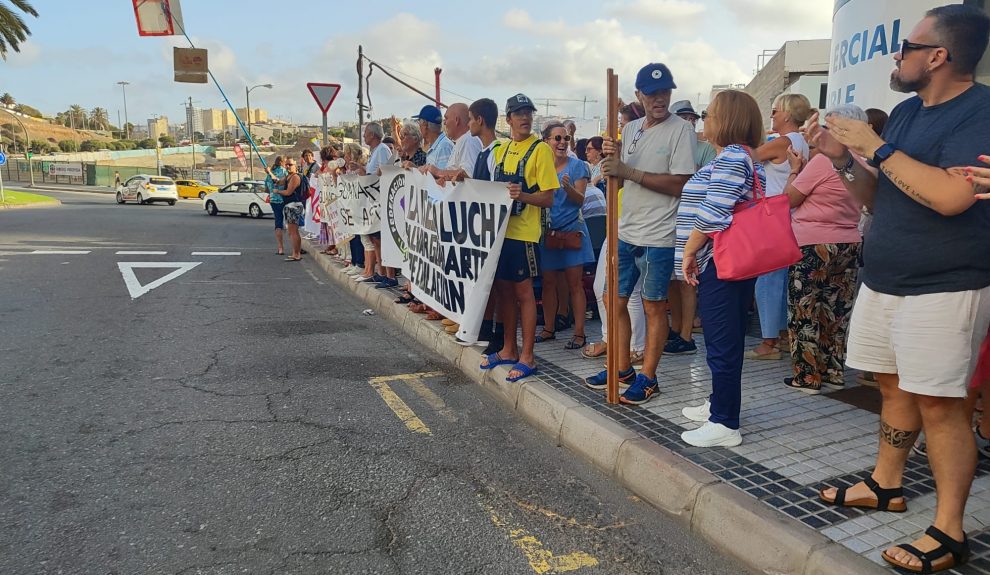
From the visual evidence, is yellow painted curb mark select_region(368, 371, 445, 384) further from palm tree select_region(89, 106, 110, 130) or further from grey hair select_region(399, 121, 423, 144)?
palm tree select_region(89, 106, 110, 130)

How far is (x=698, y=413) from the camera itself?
398 centimetres

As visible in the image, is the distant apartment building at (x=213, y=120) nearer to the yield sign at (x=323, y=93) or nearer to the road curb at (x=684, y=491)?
the yield sign at (x=323, y=93)

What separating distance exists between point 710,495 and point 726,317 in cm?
98

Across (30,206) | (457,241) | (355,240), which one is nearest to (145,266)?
(355,240)

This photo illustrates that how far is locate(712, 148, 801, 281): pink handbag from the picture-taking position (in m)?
3.37

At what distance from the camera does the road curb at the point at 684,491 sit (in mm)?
2598

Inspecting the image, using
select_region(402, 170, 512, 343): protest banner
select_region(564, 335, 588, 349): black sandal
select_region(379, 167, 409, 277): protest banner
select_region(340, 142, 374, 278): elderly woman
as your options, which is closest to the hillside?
select_region(340, 142, 374, 278): elderly woman

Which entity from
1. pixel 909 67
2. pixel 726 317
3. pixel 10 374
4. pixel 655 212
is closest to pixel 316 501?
pixel 726 317

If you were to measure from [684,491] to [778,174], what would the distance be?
3.15 m

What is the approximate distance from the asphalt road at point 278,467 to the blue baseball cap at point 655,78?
2284mm

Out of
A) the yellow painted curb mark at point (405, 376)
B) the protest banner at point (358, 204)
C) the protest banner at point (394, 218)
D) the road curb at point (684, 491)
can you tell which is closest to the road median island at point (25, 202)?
the protest banner at point (358, 204)

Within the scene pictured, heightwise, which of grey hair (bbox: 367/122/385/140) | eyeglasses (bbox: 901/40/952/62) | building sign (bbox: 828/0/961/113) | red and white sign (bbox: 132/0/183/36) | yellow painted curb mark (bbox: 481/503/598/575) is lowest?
yellow painted curb mark (bbox: 481/503/598/575)

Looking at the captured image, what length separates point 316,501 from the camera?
3.24m

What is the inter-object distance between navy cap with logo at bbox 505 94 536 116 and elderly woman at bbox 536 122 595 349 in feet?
3.24
